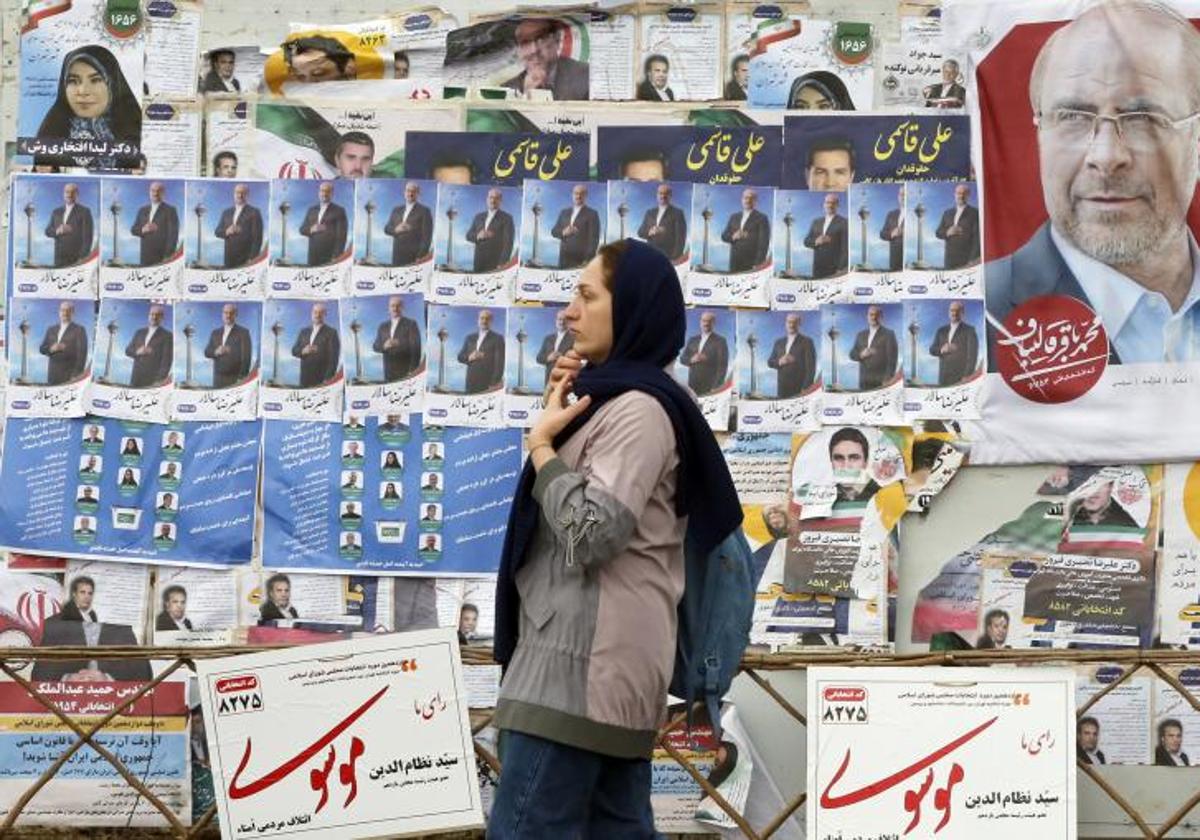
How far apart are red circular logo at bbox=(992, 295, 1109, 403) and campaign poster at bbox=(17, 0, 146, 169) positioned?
2.64m

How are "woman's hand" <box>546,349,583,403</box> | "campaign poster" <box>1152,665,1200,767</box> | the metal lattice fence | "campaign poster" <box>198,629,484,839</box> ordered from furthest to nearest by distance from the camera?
"campaign poster" <box>1152,665,1200,767</box> < the metal lattice fence < "campaign poster" <box>198,629,484,839</box> < "woman's hand" <box>546,349,583,403</box>

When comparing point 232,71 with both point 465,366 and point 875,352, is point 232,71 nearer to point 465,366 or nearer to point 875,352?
point 465,366

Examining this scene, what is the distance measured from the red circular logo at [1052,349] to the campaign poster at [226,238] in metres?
2.19

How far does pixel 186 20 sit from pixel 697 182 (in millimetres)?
1595

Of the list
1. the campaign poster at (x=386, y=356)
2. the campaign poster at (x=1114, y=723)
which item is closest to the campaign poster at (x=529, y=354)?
the campaign poster at (x=386, y=356)

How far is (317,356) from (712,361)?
117 centimetres

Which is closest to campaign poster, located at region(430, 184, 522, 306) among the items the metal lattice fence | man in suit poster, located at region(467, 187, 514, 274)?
man in suit poster, located at region(467, 187, 514, 274)

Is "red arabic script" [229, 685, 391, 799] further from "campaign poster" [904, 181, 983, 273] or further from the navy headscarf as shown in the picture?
"campaign poster" [904, 181, 983, 273]

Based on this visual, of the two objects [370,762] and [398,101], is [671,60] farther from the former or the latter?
[370,762]

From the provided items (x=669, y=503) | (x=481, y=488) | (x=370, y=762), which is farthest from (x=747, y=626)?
(x=481, y=488)

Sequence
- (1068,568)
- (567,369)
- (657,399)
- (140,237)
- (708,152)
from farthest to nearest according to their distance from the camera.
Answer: (140,237) → (708,152) → (1068,568) → (567,369) → (657,399)

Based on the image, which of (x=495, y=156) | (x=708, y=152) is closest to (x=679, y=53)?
(x=708, y=152)

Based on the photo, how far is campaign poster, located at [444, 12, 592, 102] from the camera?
21.0 ft

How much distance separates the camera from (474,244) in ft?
21.0
